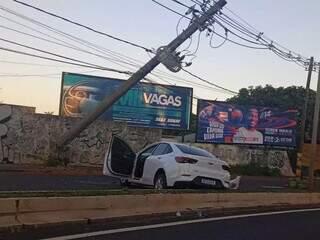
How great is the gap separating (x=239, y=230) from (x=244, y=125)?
108 ft

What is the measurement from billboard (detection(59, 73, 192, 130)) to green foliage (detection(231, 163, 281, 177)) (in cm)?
451

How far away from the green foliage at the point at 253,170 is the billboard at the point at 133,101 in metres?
4.51

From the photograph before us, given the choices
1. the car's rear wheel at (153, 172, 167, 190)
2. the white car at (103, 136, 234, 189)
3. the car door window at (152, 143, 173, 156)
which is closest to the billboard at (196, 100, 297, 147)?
the white car at (103, 136, 234, 189)

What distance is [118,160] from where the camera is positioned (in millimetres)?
17391

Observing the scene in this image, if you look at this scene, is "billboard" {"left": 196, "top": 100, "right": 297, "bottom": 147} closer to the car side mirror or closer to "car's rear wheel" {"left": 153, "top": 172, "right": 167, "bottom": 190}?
the car side mirror

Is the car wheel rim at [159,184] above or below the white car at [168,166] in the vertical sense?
below

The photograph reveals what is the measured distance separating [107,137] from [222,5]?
35.6 ft

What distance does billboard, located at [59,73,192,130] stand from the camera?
132ft

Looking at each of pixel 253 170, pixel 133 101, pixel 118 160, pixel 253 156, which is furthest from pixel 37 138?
pixel 253 156

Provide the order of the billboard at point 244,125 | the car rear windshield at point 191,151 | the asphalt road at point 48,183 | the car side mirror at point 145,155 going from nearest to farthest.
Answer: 1. the asphalt road at point 48,183
2. the car rear windshield at point 191,151
3. the car side mirror at point 145,155
4. the billboard at point 244,125

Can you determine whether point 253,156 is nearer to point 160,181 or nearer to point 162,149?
point 162,149

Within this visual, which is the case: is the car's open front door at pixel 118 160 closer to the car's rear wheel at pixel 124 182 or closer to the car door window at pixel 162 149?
the car's rear wheel at pixel 124 182

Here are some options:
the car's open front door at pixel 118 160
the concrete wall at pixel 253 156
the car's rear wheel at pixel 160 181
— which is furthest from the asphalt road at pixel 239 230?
the concrete wall at pixel 253 156

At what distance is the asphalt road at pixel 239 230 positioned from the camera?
10112mm
